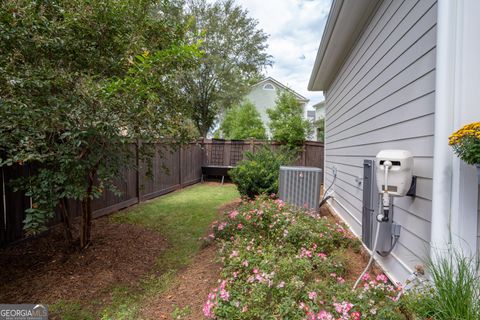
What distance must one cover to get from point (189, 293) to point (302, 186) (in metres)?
2.68

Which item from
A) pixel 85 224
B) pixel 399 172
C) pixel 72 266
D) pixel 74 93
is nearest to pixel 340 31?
pixel 399 172

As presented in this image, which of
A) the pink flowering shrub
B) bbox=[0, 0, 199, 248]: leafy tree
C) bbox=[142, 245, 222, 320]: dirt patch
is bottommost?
bbox=[142, 245, 222, 320]: dirt patch

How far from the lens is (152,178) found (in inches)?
148

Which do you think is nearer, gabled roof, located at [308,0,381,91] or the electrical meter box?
the electrical meter box

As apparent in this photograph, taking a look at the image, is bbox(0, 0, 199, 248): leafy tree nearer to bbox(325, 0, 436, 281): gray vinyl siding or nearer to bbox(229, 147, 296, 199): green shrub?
bbox(325, 0, 436, 281): gray vinyl siding

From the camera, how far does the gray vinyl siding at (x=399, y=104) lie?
191 centimetres

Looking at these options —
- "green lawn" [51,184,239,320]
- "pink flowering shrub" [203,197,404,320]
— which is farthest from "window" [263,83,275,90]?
"pink flowering shrub" [203,197,404,320]

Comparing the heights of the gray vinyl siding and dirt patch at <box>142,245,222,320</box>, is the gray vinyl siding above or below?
above

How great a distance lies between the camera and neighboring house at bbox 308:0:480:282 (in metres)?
1.61

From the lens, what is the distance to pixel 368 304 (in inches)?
65.7

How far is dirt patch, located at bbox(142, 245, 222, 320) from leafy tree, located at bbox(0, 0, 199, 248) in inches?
46.3

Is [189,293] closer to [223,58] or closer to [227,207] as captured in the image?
[227,207]

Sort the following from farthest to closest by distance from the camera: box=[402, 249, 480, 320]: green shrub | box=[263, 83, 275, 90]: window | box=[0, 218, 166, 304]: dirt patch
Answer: box=[263, 83, 275, 90]: window, box=[0, 218, 166, 304]: dirt patch, box=[402, 249, 480, 320]: green shrub

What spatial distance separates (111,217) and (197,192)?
3102 millimetres
